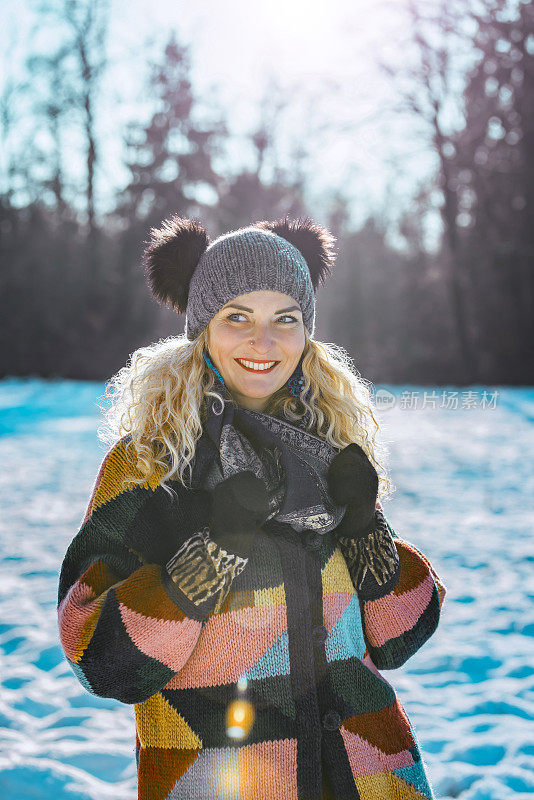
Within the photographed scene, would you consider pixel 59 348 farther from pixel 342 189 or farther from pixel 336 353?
pixel 336 353

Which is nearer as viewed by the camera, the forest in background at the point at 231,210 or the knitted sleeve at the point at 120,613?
the knitted sleeve at the point at 120,613

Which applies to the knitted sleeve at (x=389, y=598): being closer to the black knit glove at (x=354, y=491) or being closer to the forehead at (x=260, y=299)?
the black knit glove at (x=354, y=491)

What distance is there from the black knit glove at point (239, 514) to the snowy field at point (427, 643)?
55.9 inches

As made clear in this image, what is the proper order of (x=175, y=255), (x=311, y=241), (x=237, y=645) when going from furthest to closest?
(x=311, y=241)
(x=175, y=255)
(x=237, y=645)

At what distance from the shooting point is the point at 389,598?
4.96 ft

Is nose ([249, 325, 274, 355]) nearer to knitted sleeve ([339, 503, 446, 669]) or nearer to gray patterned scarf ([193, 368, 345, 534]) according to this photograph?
gray patterned scarf ([193, 368, 345, 534])

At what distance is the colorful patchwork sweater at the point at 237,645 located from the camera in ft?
4.18

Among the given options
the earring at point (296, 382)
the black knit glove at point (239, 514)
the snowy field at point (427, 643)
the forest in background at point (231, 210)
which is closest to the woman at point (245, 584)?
the black knit glove at point (239, 514)

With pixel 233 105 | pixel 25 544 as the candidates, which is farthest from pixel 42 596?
pixel 233 105

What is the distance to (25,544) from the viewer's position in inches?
185

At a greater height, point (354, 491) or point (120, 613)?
point (354, 491)

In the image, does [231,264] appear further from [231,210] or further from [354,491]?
[231,210]

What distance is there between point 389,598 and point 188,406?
69 cm

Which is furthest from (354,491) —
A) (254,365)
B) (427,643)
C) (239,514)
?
(427,643)
